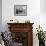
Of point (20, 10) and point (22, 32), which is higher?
point (20, 10)

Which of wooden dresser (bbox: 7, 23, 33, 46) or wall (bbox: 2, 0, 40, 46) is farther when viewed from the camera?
wall (bbox: 2, 0, 40, 46)

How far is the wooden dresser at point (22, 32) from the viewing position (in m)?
5.54

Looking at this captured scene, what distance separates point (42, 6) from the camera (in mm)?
6125

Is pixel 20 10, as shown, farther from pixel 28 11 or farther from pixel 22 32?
pixel 22 32

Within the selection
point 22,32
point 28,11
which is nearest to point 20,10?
point 28,11

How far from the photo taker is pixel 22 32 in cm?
562

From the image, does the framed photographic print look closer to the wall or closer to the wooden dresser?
the wall

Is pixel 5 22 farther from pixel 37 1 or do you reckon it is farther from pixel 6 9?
pixel 37 1

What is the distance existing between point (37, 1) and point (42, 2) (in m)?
0.45

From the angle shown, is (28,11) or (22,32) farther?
(28,11)

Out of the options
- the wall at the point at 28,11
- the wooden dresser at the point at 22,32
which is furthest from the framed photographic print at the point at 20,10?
the wooden dresser at the point at 22,32

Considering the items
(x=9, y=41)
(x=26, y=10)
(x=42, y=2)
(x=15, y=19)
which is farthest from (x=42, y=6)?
(x=9, y=41)

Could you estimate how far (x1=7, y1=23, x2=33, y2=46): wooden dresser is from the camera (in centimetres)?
554

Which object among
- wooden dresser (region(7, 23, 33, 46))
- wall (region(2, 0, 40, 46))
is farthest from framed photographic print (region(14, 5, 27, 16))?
wooden dresser (region(7, 23, 33, 46))
